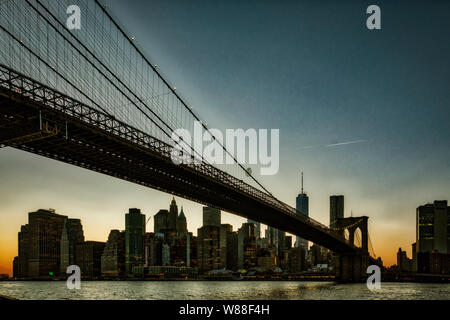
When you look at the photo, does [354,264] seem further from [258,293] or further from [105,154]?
[105,154]

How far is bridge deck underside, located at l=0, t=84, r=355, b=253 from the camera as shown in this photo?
20.5m

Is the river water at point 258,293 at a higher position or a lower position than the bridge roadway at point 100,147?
lower

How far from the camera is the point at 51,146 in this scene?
1005 inches

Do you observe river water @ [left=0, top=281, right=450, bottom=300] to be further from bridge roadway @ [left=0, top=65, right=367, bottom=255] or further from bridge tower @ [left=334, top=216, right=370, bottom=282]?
bridge roadway @ [left=0, top=65, right=367, bottom=255]

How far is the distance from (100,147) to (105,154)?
3.05ft

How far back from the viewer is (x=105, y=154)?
88.2 ft

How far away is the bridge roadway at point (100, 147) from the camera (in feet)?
66.1

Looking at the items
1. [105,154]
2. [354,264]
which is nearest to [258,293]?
[354,264]

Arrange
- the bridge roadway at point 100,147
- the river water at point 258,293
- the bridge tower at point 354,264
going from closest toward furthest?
the bridge roadway at point 100,147
the river water at point 258,293
the bridge tower at point 354,264

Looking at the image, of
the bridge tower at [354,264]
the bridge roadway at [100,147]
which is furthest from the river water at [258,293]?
the bridge roadway at [100,147]

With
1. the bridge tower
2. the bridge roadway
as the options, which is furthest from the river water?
the bridge roadway

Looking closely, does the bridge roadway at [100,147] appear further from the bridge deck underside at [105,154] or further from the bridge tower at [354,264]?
the bridge tower at [354,264]
